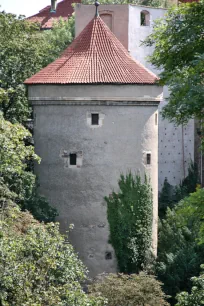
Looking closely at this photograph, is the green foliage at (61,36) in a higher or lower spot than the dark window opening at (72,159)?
higher

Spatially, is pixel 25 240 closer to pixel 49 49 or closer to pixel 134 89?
pixel 134 89

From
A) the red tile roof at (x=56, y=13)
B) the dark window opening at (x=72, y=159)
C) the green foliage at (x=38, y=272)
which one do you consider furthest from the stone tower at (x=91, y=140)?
the red tile roof at (x=56, y=13)

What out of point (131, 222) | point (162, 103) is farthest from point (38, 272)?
point (162, 103)

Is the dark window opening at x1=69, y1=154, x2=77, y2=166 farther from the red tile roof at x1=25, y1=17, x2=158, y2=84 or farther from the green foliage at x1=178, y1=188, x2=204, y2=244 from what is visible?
the green foliage at x1=178, y1=188, x2=204, y2=244

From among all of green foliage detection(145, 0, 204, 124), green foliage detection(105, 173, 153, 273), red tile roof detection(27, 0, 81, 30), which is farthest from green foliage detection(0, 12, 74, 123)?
red tile roof detection(27, 0, 81, 30)

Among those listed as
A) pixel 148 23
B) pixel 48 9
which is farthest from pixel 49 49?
pixel 48 9

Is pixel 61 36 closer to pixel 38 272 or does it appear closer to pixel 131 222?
pixel 131 222

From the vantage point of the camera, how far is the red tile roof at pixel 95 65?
3744 centimetres

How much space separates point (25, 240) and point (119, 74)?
13833mm

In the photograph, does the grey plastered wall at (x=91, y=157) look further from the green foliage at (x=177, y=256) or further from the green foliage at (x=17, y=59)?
the green foliage at (x=177, y=256)

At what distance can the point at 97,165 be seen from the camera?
37125 mm

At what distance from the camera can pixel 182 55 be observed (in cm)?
2462

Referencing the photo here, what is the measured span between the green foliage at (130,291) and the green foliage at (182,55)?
27.2 feet

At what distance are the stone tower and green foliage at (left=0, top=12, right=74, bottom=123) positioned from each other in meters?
0.82
